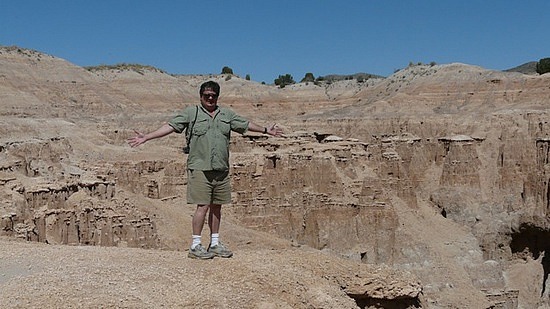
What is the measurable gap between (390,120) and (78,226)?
39044mm

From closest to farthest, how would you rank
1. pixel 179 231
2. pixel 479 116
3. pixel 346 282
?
1. pixel 346 282
2. pixel 179 231
3. pixel 479 116

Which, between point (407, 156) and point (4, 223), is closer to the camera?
point (4, 223)

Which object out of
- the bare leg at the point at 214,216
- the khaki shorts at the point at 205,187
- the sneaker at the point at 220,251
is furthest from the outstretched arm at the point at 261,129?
the sneaker at the point at 220,251

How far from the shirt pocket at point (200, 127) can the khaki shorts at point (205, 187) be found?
22.2 inches

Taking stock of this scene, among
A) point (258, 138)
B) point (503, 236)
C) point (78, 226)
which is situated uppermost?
point (258, 138)

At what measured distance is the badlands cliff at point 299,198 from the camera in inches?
343

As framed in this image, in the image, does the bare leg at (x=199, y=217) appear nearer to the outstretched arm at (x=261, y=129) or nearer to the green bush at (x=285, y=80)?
the outstretched arm at (x=261, y=129)

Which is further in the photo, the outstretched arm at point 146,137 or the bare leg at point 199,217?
the bare leg at point 199,217

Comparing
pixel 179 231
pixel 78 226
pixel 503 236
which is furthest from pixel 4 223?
pixel 503 236

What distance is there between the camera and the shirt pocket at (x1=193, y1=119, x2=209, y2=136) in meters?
9.34

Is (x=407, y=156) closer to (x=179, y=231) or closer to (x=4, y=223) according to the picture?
(x=179, y=231)

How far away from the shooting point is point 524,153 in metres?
44.2

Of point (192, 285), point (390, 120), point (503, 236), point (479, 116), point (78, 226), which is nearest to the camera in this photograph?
point (192, 285)

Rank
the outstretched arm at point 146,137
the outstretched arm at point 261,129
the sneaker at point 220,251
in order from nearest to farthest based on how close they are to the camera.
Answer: the outstretched arm at point 146,137, the sneaker at point 220,251, the outstretched arm at point 261,129
